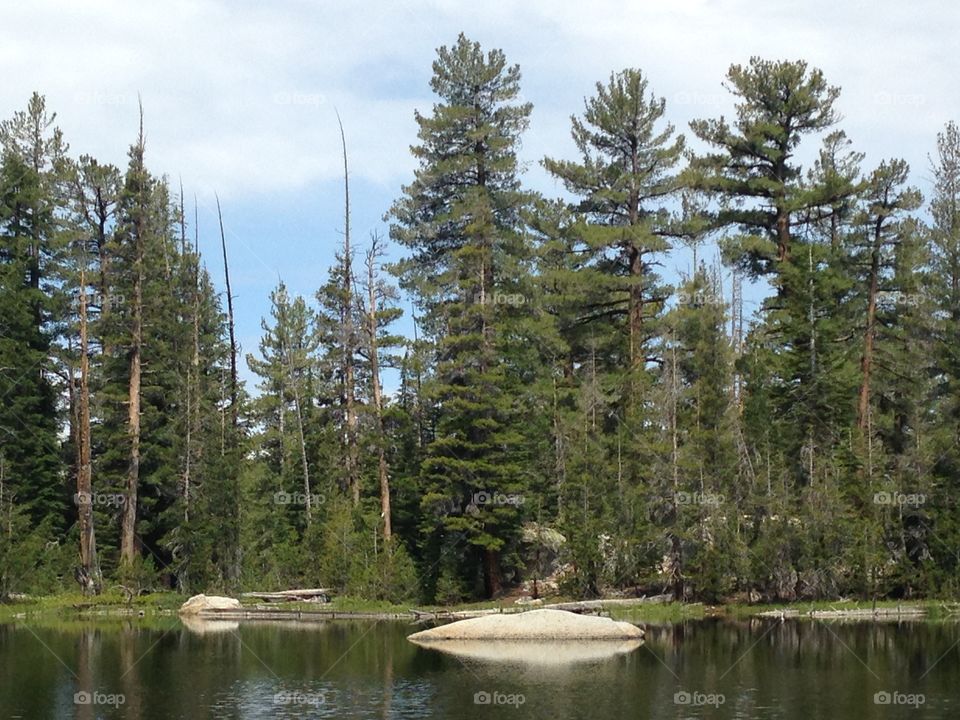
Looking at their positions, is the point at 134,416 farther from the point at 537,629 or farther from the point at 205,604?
the point at 537,629

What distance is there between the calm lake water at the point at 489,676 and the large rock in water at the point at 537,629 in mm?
1221

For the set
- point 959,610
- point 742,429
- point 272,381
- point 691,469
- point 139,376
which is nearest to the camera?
point 959,610

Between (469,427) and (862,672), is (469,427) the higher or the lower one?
the higher one

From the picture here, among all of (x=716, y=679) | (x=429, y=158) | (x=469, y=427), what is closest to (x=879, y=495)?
(x=469, y=427)

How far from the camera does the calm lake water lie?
23.3m

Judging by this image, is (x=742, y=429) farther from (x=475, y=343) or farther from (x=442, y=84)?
(x=442, y=84)

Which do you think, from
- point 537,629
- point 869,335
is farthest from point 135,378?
point 869,335

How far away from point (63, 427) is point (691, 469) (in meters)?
34.0

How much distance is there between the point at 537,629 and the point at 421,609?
10.3 metres

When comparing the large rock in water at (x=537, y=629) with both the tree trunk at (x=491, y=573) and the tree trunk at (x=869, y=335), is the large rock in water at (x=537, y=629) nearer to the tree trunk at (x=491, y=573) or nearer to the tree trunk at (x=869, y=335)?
the tree trunk at (x=491, y=573)

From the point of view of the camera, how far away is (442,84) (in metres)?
53.7

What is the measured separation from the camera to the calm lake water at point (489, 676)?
23.3 m

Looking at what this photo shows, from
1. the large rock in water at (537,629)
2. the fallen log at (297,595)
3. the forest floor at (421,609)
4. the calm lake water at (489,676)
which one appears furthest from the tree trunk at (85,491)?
the large rock in water at (537,629)

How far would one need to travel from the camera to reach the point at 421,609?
44.7 metres
